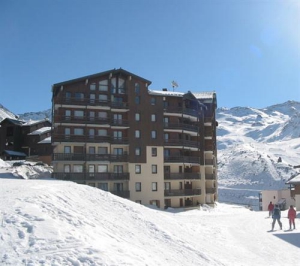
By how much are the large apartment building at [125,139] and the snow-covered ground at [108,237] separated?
22.7 meters

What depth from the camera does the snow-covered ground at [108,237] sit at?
10820 mm

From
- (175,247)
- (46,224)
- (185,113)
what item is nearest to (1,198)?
(46,224)

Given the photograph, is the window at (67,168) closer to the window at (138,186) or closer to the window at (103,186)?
the window at (103,186)

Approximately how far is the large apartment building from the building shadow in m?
25.6

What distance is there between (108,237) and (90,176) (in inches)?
1250

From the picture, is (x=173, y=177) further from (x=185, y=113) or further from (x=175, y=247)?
(x=175, y=247)

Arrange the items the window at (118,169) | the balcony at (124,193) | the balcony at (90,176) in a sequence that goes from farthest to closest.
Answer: the window at (118,169)
the balcony at (124,193)
the balcony at (90,176)

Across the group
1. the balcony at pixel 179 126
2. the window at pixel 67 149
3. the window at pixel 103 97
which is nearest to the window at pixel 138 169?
the balcony at pixel 179 126

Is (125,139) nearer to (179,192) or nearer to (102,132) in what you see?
(102,132)

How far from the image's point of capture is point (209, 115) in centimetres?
5734

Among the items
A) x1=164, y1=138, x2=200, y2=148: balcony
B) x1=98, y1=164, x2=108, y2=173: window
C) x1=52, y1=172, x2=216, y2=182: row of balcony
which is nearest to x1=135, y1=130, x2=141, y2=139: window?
x1=164, y1=138, x2=200, y2=148: balcony

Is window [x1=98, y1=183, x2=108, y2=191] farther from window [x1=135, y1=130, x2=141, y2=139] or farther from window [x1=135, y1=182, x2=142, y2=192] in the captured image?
window [x1=135, y1=130, x2=141, y2=139]

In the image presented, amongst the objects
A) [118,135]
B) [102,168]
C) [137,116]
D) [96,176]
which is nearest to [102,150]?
[102,168]

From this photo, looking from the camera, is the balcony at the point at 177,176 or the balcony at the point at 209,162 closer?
the balcony at the point at 177,176
